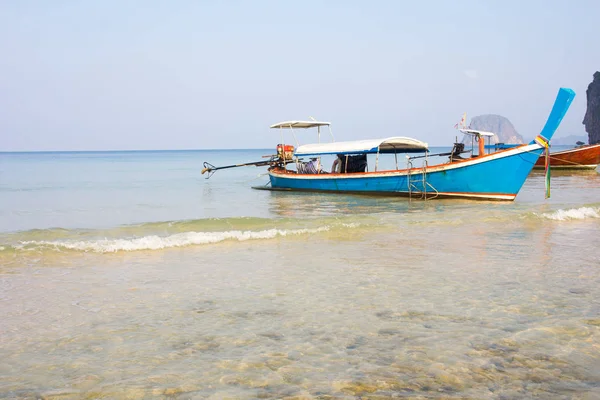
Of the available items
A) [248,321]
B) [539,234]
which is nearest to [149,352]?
[248,321]

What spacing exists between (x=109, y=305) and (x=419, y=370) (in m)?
4.05

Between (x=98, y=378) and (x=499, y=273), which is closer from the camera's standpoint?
(x=98, y=378)

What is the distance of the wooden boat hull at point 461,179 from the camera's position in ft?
61.5

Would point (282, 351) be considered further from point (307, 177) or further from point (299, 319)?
point (307, 177)

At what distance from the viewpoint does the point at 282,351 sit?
15.0ft

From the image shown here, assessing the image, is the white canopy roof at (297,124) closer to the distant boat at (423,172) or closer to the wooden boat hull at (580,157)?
the distant boat at (423,172)

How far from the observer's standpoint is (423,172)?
20625mm

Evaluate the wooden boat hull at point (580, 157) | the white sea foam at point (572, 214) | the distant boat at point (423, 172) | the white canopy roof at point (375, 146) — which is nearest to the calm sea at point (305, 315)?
the white sea foam at point (572, 214)

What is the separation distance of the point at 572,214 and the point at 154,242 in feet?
39.5

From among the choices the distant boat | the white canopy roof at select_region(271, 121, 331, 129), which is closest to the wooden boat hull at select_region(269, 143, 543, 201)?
the distant boat

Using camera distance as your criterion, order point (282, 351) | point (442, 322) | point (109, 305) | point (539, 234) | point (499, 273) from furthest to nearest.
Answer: point (539, 234)
point (499, 273)
point (109, 305)
point (442, 322)
point (282, 351)

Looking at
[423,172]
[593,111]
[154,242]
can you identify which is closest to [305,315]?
[154,242]

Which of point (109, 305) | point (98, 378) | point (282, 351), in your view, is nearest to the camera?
point (98, 378)

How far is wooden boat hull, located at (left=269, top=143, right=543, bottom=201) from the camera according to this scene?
18.8 metres
